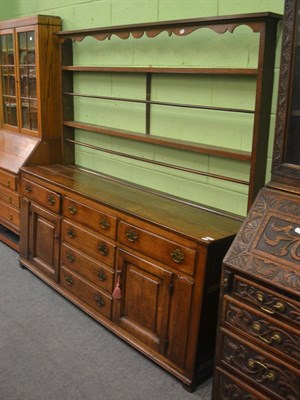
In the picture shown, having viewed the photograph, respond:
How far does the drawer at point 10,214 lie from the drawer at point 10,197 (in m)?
0.04

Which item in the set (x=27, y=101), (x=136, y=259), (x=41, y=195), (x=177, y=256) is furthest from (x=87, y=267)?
(x=27, y=101)

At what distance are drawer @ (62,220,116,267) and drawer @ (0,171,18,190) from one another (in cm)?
83

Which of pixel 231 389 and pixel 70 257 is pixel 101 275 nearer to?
pixel 70 257

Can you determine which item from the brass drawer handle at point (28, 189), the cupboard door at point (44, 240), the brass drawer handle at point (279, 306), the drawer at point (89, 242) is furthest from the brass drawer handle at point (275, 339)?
the brass drawer handle at point (28, 189)

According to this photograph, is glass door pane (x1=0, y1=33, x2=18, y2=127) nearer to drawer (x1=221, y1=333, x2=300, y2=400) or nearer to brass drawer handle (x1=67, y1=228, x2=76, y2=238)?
brass drawer handle (x1=67, y1=228, x2=76, y2=238)

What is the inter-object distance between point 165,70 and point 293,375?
168 cm

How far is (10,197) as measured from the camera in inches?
141

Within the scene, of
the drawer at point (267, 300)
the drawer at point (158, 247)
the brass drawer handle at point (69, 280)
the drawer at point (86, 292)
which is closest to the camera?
the drawer at point (267, 300)

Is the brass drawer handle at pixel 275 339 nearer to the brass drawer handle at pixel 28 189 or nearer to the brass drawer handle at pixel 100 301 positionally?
the brass drawer handle at pixel 100 301

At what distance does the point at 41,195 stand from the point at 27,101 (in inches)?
39.9

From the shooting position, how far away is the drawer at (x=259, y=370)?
1622mm

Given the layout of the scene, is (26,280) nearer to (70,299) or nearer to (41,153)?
(70,299)

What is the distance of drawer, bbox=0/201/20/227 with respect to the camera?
3.54m

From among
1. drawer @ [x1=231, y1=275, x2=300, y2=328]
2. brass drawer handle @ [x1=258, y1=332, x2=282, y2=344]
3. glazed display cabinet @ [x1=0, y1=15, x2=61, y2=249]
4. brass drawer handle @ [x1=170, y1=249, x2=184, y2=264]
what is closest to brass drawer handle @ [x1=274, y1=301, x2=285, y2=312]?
drawer @ [x1=231, y1=275, x2=300, y2=328]
